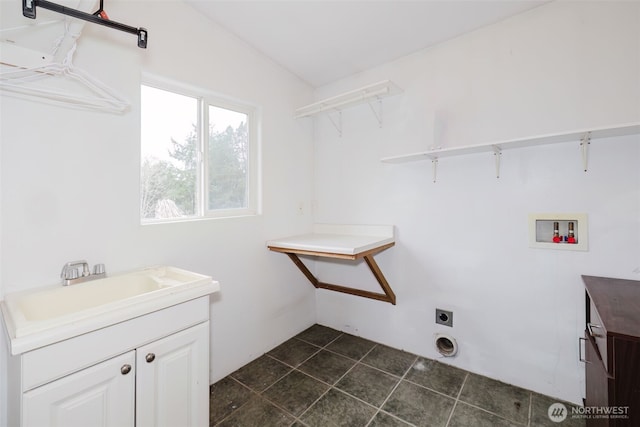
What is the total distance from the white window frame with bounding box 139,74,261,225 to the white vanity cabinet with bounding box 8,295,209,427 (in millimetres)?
730

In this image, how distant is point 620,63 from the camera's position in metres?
Answer: 1.52

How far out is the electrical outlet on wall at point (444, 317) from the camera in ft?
6.86

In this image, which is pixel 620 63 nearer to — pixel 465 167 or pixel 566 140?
pixel 566 140

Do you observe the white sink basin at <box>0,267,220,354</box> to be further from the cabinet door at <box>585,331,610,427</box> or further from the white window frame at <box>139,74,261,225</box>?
the cabinet door at <box>585,331,610,427</box>

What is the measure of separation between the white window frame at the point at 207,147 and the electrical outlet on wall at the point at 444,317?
1.63 meters

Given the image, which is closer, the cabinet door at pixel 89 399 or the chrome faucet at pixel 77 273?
the cabinet door at pixel 89 399

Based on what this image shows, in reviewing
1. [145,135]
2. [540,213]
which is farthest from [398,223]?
[145,135]

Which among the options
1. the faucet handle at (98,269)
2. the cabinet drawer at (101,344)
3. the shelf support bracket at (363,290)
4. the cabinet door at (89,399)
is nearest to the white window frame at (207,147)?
the faucet handle at (98,269)

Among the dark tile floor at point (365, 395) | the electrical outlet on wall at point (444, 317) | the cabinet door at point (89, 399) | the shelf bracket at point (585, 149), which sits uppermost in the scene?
the shelf bracket at point (585, 149)

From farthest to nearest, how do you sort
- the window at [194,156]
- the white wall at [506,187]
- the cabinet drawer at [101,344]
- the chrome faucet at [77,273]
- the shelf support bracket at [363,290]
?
the shelf support bracket at [363,290] → the window at [194,156] → the white wall at [506,187] → the chrome faucet at [77,273] → the cabinet drawer at [101,344]

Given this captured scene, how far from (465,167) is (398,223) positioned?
0.66m

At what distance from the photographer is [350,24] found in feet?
6.20

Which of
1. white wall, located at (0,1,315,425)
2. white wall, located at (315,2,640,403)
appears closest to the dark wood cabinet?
white wall, located at (315,2,640,403)

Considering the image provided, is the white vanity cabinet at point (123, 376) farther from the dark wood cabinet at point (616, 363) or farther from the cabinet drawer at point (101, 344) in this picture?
the dark wood cabinet at point (616, 363)
